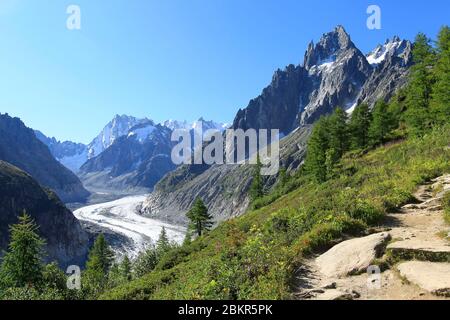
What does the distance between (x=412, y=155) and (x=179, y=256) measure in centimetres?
1871

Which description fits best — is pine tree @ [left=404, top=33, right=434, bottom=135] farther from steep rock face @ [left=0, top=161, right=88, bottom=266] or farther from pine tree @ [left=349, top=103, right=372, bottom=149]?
steep rock face @ [left=0, top=161, right=88, bottom=266]

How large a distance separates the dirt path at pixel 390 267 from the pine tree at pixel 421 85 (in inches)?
1205

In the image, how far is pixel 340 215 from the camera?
51.5ft

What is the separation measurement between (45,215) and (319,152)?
113m

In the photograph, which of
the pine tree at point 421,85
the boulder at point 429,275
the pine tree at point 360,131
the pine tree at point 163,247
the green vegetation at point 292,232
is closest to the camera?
the boulder at point 429,275

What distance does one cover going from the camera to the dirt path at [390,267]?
932 cm

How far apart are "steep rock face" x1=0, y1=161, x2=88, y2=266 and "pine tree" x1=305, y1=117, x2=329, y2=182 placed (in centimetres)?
8511

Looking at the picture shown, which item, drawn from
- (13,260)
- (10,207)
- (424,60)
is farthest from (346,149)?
(10,207)

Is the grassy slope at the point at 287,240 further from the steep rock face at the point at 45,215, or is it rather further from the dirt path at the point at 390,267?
the steep rock face at the point at 45,215

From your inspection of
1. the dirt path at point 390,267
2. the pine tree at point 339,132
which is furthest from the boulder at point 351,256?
the pine tree at point 339,132

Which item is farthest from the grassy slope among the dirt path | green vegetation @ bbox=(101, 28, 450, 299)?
the dirt path

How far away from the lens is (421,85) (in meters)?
43.1

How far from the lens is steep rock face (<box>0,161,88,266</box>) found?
393 feet
